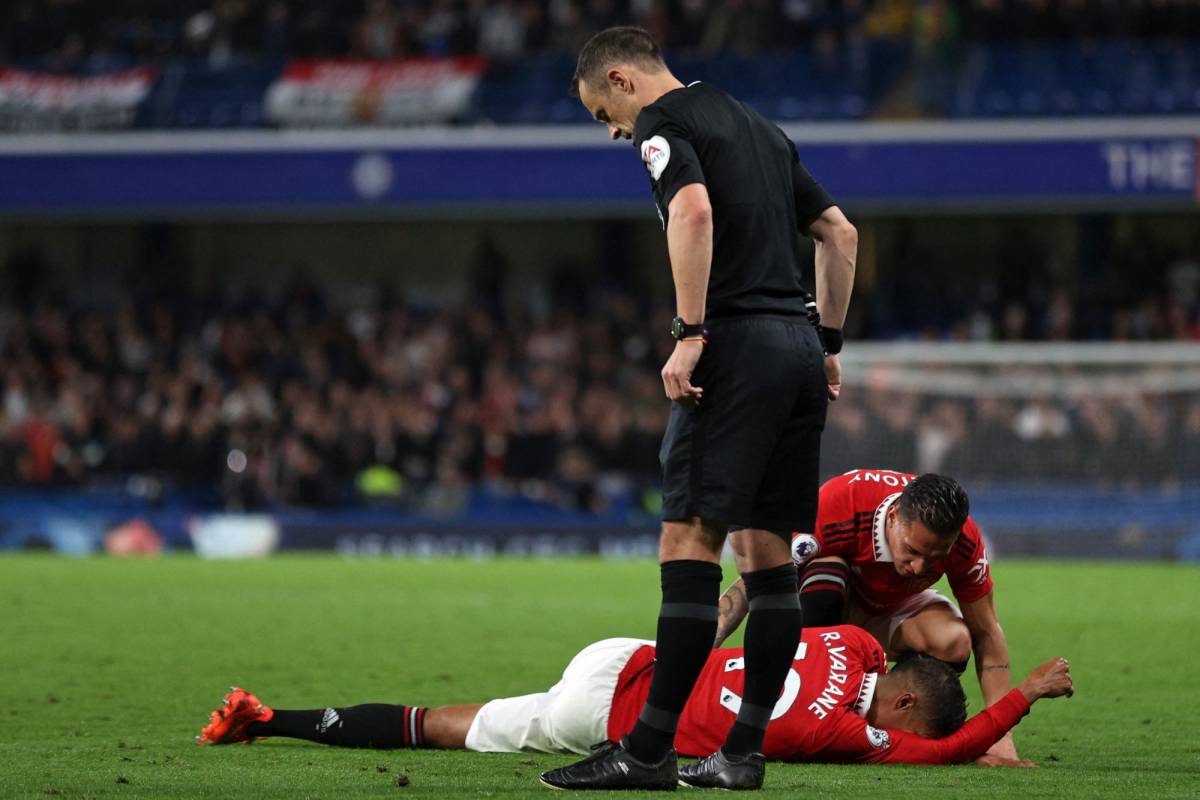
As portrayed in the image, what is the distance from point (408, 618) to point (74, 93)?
13746 mm

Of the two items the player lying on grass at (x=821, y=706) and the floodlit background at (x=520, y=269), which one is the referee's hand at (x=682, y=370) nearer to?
the player lying on grass at (x=821, y=706)

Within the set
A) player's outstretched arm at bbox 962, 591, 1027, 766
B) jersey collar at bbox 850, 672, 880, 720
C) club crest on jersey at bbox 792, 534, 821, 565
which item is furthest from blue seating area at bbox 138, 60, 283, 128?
jersey collar at bbox 850, 672, 880, 720

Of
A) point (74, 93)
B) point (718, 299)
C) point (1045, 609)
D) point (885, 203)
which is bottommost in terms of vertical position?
point (1045, 609)

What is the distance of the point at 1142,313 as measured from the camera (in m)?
20.6

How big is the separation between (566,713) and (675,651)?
755 millimetres

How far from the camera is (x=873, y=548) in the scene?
5781 mm

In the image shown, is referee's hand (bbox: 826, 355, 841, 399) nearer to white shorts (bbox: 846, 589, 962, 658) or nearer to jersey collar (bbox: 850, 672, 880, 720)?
jersey collar (bbox: 850, 672, 880, 720)

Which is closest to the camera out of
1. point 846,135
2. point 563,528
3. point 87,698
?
point 87,698

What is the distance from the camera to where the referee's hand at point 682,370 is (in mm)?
4656

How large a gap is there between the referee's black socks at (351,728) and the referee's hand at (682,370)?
1.58 metres

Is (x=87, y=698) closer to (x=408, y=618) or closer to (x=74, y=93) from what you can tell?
(x=408, y=618)

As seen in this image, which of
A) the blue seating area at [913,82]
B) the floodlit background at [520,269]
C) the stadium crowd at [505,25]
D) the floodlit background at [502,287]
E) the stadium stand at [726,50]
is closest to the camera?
the floodlit background at [502,287]


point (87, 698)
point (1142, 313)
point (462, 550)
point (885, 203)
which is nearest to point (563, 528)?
point (462, 550)

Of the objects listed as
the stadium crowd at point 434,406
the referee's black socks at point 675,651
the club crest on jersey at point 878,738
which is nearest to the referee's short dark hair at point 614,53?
the referee's black socks at point 675,651
